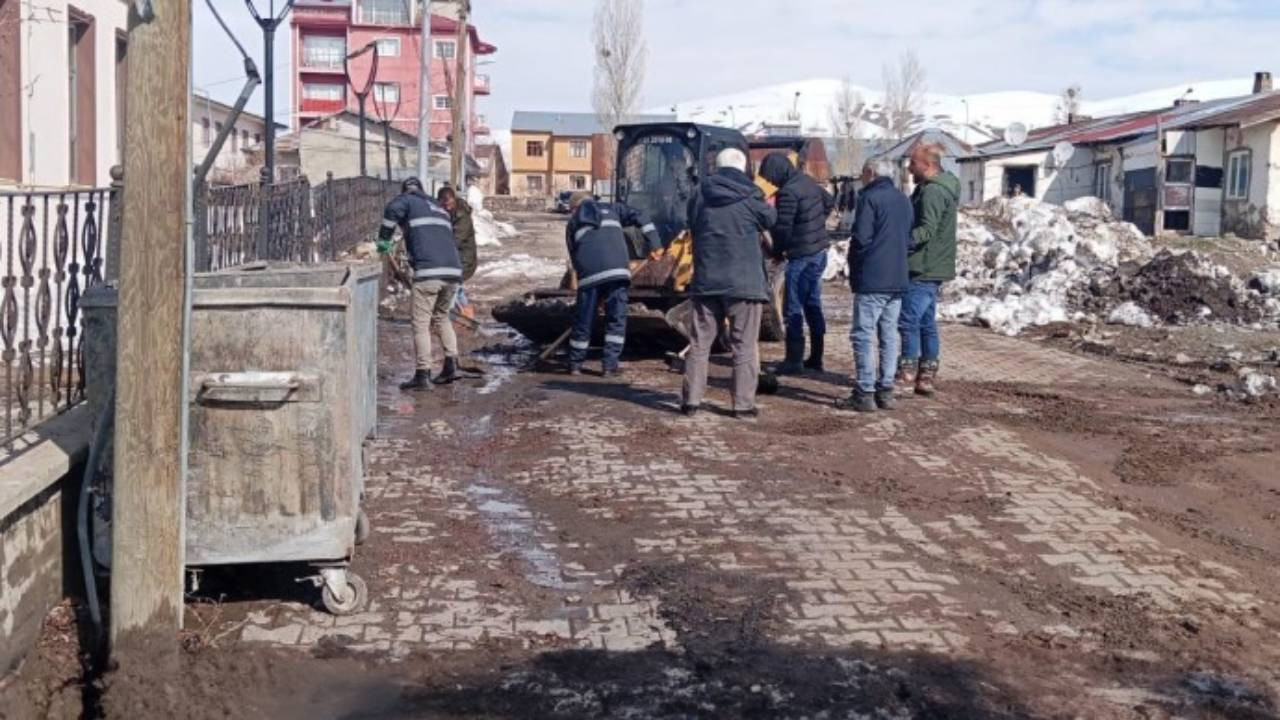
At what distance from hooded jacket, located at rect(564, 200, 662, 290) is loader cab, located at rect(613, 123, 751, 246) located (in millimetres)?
2738

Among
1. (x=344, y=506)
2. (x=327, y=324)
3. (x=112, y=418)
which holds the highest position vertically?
(x=327, y=324)

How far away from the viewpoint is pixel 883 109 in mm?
79375

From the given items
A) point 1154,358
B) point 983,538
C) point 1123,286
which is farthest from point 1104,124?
point 983,538

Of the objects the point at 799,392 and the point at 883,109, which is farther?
the point at 883,109

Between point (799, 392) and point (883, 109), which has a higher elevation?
point (883, 109)

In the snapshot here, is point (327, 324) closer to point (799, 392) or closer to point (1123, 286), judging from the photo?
point (799, 392)

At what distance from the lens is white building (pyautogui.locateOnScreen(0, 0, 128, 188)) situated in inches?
578

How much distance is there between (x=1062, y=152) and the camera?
156 ft

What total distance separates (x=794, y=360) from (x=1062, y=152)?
39.0 m

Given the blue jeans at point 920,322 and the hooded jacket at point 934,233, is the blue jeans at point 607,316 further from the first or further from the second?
the hooded jacket at point 934,233

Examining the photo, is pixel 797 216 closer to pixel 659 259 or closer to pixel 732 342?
pixel 659 259

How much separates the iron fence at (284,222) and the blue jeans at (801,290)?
4507mm

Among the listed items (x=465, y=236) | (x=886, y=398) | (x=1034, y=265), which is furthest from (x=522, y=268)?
(x=886, y=398)

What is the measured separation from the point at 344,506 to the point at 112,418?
896 millimetres
